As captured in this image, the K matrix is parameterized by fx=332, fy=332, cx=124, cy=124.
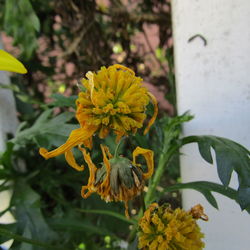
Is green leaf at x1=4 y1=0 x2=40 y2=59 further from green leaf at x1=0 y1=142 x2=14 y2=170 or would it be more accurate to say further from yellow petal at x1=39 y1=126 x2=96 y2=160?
yellow petal at x1=39 y1=126 x2=96 y2=160

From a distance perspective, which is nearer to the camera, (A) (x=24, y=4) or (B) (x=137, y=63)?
(A) (x=24, y=4)

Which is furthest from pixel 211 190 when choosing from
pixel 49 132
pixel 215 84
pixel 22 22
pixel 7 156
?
pixel 22 22

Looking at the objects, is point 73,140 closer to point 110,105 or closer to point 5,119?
point 110,105

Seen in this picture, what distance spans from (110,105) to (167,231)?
175 mm

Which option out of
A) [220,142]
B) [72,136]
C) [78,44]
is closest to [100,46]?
[78,44]

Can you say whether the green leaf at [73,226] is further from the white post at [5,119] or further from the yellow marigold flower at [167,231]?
the yellow marigold flower at [167,231]

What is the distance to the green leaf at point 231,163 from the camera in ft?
1.51

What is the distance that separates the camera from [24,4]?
797mm

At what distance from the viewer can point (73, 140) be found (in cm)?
36

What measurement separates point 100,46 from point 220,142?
0.60 metres

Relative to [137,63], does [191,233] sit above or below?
below

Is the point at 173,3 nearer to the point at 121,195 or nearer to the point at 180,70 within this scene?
the point at 180,70

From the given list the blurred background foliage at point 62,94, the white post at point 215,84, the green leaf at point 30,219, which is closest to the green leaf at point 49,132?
the blurred background foliage at point 62,94

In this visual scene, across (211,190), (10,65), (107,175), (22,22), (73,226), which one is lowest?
(73,226)
